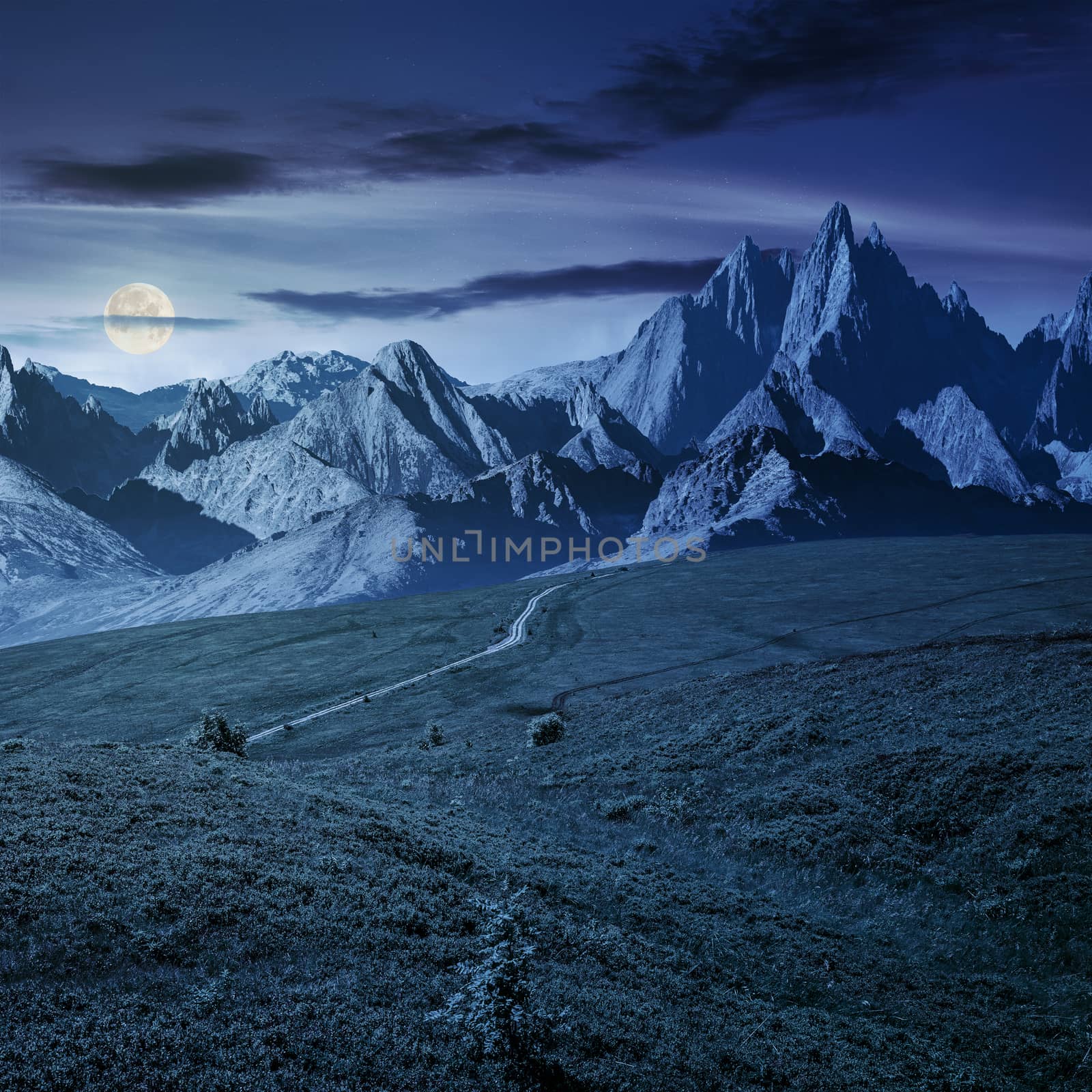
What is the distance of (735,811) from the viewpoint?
32656 millimetres

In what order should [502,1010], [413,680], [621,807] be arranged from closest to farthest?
[502,1010], [621,807], [413,680]

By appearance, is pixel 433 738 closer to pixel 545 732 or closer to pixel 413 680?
pixel 545 732

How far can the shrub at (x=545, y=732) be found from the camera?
4688 centimetres

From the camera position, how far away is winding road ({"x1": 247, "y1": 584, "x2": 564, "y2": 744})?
66.5 m

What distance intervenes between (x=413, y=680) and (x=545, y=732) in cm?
4037

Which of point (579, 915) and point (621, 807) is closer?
point (579, 915)

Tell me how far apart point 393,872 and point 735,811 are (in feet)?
48.9

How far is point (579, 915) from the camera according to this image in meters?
22.5

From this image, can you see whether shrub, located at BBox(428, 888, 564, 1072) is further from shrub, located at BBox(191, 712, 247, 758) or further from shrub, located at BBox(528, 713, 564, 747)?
shrub, located at BBox(191, 712, 247, 758)

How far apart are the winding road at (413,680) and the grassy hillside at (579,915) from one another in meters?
28.5

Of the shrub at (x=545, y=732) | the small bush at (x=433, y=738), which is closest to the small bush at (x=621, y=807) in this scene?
the shrub at (x=545, y=732)

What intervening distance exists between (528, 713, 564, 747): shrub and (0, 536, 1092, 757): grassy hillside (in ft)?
14.0

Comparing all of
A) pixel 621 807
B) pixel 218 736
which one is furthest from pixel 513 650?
pixel 621 807

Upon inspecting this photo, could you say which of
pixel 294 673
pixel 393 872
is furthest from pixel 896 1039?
pixel 294 673
